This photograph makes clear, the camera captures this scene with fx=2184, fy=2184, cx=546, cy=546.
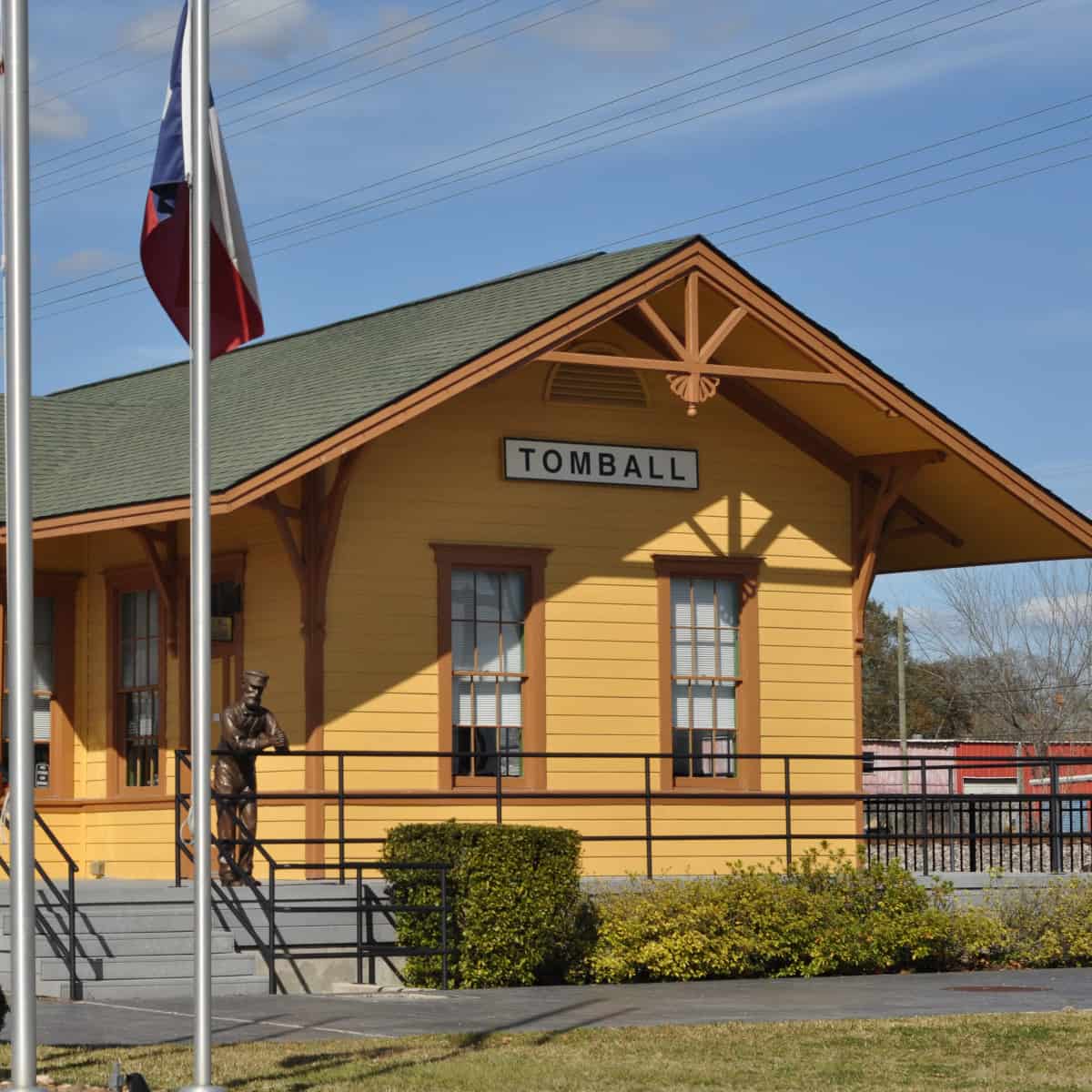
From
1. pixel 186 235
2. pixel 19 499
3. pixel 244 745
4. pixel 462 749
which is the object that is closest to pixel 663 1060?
pixel 19 499

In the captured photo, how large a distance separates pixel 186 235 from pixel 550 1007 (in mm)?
6307

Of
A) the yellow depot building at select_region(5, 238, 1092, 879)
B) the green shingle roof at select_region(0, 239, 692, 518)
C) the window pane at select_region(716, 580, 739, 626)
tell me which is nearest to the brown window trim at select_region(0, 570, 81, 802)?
the yellow depot building at select_region(5, 238, 1092, 879)

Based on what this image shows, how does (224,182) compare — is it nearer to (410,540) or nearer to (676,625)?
(410,540)

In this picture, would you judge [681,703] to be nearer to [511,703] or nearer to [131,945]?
[511,703]

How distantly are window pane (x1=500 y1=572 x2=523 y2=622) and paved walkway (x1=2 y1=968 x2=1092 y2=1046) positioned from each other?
4701 millimetres

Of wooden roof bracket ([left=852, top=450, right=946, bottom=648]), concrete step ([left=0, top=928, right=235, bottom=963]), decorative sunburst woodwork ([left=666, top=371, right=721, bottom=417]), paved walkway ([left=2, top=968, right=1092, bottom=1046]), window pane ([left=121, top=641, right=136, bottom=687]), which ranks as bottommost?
paved walkway ([left=2, top=968, right=1092, bottom=1046])

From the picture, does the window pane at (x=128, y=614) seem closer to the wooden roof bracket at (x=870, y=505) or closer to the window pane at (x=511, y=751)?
the window pane at (x=511, y=751)

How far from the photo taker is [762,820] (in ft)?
71.1

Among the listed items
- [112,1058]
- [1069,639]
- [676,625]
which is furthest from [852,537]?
[1069,639]

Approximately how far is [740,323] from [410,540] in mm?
3983

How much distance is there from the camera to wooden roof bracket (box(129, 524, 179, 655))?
20.4m

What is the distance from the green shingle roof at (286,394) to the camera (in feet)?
62.3

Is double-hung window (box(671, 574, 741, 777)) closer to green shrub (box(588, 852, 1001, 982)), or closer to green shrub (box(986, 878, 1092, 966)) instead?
green shrub (box(588, 852, 1001, 982))

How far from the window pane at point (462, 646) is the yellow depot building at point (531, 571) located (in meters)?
0.03
